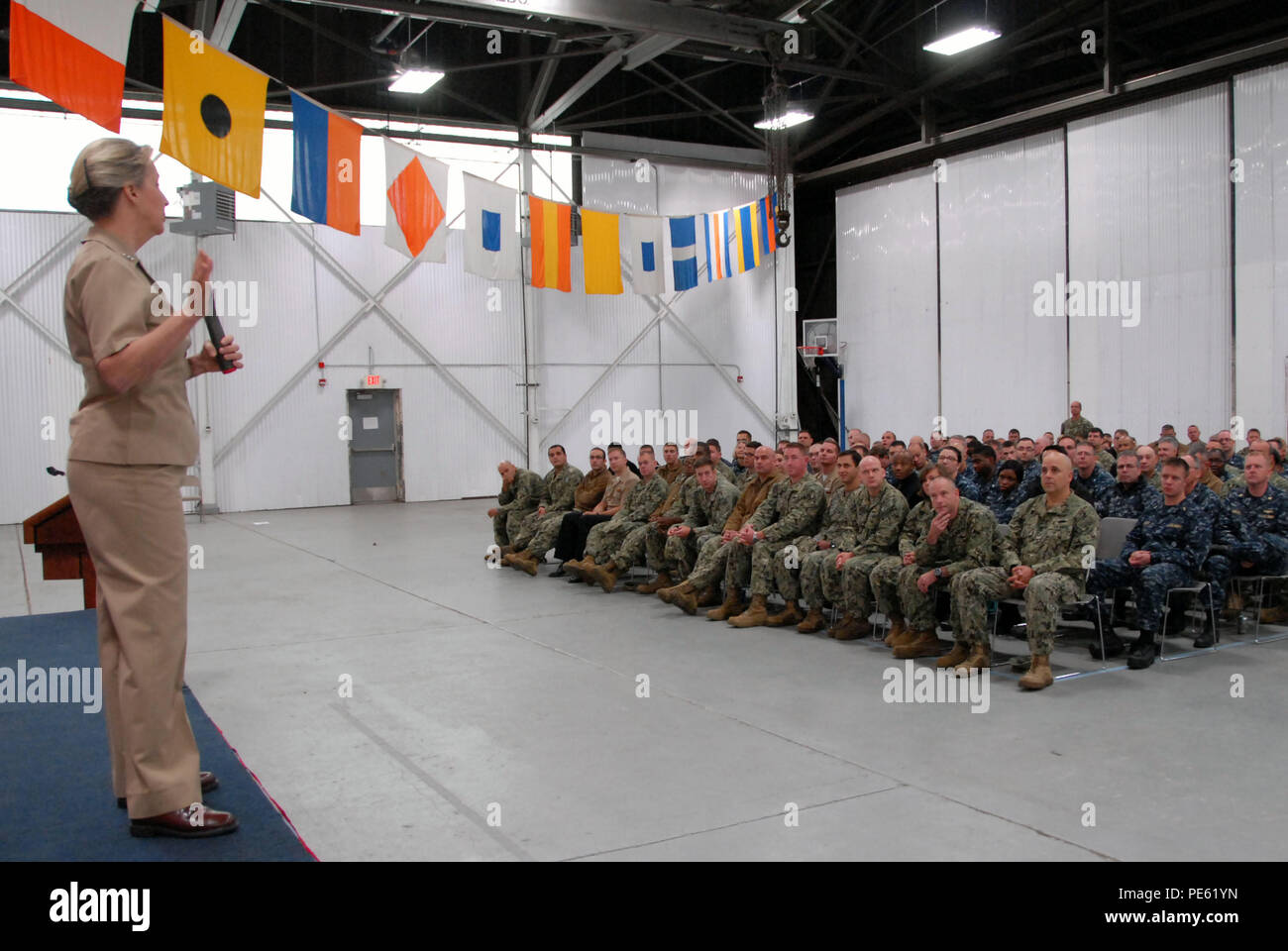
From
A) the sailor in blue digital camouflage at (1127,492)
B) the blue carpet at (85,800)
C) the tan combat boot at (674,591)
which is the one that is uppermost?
the sailor in blue digital camouflage at (1127,492)

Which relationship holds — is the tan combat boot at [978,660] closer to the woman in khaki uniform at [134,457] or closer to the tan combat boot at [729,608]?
the tan combat boot at [729,608]

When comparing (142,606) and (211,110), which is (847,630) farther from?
(211,110)

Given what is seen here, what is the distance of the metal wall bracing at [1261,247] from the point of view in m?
12.9

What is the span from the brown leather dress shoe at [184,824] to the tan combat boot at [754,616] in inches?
174

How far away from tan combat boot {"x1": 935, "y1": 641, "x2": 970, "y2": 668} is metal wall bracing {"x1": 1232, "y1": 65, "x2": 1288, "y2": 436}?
9.78 metres

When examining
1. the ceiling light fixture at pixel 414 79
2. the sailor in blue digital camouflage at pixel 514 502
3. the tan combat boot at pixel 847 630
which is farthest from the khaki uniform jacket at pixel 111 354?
the ceiling light fixture at pixel 414 79

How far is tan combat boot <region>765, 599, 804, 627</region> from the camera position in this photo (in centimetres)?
700

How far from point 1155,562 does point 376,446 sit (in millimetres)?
13957

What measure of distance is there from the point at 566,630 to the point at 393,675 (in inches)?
59.3

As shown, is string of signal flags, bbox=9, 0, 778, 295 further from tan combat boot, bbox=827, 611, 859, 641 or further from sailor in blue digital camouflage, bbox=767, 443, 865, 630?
tan combat boot, bbox=827, 611, 859, 641

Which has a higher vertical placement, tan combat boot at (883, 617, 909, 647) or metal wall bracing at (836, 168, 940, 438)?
metal wall bracing at (836, 168, 940, 438)

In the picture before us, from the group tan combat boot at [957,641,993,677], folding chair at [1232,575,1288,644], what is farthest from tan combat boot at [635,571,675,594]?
folding chair at [1232,575,1288,644]

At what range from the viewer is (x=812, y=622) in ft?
22.2

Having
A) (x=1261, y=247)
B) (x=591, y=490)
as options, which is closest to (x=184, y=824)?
(x=591, y=490)
